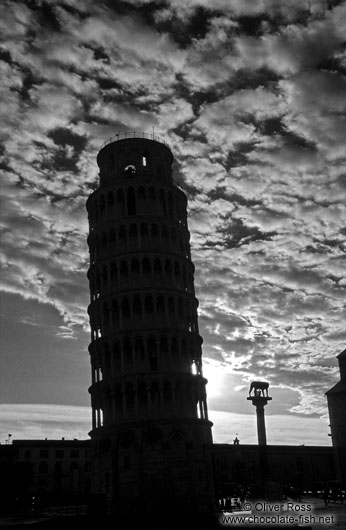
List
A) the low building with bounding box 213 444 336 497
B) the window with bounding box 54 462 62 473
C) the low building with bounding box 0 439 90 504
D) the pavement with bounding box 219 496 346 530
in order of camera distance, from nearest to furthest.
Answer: the pavement with bounding box 219 496 346 530 → the low building with bounding box 0 439 90 504 → the window with bounding box 54 462 62 473 → the low building with bounding box 213 444 336 497

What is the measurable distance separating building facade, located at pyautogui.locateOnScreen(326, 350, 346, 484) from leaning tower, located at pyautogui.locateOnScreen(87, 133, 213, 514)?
4689cm

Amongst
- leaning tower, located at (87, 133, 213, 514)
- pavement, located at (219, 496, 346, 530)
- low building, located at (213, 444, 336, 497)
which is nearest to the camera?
pavement, located at (219, 496, 346, 530)

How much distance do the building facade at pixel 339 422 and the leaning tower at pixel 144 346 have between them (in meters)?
46.9

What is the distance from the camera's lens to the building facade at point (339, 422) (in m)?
98.4

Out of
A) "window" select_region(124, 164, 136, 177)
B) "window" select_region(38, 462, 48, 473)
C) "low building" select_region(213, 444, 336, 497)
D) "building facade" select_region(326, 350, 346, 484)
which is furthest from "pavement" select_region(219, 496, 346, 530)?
"window" select_region(38, 462, 48, 473)

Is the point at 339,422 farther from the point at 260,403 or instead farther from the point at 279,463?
the point at 260,403

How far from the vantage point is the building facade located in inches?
3875

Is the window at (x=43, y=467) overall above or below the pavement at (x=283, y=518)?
above

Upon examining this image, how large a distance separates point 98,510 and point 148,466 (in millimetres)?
11498

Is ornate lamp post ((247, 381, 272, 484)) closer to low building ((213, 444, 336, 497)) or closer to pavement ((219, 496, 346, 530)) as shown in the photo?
pavement ((219, 496, 346, 530))

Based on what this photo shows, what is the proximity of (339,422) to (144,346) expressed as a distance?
185ft

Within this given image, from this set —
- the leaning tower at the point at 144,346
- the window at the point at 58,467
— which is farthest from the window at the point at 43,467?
the leaning tower at the point at 144,346

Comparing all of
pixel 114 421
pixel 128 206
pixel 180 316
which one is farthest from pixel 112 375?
pixel 128 206

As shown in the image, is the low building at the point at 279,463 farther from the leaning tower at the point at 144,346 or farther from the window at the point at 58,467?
the leaning tower at the point at 144,346
